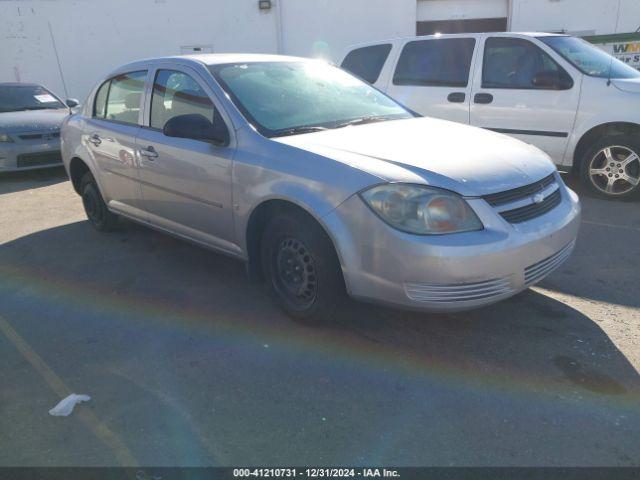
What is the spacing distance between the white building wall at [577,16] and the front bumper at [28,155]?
1289 centimetres

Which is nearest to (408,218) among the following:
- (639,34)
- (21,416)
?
(21,416)

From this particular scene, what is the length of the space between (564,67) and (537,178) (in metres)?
3.44

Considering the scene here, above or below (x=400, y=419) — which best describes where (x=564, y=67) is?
above

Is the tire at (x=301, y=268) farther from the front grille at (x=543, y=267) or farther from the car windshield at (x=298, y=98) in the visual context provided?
the front grille at (x=543, y=267)

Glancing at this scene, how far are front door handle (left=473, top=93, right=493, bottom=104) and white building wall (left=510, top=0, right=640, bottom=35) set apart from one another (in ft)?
35.5

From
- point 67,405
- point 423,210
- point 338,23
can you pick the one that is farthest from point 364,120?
point 338,23

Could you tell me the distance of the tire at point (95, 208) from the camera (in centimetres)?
541

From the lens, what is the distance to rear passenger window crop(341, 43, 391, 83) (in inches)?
282

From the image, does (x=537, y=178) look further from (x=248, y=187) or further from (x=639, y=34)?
(x=639, y=34)

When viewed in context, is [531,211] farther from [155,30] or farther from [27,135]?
[155,30]

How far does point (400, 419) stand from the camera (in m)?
2.56

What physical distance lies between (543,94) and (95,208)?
4.94m

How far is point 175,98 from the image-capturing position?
410cm

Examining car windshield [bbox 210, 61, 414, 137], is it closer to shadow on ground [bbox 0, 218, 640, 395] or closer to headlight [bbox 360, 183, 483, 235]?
headlight [bbox 360, 183, 483, 235]
